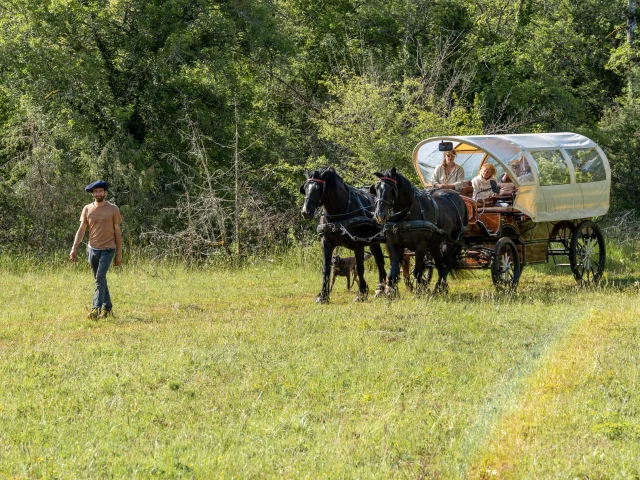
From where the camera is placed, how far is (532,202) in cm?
1555

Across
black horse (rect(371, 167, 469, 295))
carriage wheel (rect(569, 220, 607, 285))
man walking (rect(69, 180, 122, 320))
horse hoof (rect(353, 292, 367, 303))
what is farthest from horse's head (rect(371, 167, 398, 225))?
carriage wheel (rect(569, 220, 607, 285))

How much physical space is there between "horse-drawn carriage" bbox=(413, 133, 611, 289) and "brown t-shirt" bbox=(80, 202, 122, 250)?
5.85m

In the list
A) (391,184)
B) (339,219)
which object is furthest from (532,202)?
(339,219)

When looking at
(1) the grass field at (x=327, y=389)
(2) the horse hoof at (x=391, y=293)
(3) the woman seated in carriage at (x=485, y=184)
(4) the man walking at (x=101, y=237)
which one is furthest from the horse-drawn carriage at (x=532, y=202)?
(4) the man walking at (x=101, y=237)

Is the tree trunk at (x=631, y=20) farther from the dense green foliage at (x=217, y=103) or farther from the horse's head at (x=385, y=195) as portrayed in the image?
the horse's head at (x=385, y=195)

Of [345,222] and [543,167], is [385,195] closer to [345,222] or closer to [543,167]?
[345,222]

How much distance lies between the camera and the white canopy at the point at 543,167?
1562 cm

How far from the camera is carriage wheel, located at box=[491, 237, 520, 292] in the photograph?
50.4 ft

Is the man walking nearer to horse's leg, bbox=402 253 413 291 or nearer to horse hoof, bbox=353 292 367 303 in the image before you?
horse hoof, bbox=353 292 367 303

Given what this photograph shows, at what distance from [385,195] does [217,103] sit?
471 inches

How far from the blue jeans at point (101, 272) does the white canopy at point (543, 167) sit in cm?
627

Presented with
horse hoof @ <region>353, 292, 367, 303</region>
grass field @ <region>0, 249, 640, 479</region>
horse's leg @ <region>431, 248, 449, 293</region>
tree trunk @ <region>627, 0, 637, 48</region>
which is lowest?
horse hoof @ <region>353, 292, 367, 303</region>

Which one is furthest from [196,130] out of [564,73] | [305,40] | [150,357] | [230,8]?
[564,73]

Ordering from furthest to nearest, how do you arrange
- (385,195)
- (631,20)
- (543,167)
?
(631,20) < (543,167) < (385,195)
